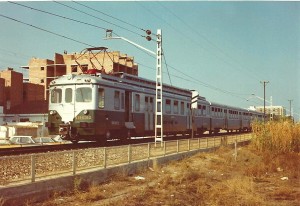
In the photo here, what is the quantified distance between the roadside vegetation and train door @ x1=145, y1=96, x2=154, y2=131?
4484 mm

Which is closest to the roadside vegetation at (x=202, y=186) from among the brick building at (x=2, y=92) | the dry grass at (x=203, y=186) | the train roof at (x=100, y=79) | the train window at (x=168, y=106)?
the dry grass at (x=203, y=186)

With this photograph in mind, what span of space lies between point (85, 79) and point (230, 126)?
91.7ft

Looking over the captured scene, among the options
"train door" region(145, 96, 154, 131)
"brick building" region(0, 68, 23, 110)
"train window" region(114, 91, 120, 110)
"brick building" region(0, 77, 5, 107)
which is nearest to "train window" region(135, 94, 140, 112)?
"train door" region(145, 96, 154, 131)

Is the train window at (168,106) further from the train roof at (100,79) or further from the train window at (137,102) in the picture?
the train window at (137,102)

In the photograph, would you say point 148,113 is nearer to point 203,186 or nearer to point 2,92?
point 203,186

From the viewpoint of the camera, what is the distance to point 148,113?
73.9 feet

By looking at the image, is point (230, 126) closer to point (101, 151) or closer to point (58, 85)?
point (58, 85)

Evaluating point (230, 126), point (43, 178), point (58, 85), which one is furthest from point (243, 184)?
point (230, 126)

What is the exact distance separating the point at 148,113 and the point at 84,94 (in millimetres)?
5660

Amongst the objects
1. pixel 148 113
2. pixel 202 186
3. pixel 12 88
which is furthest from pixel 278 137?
pixel 12 88

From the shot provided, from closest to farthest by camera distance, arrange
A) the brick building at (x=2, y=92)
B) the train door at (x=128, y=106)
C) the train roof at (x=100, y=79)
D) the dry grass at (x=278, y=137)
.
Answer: the train roof at (x=100, y=79), the train door at (x=128, y=106), the dry grass at (x=278, y=137), the brick building at (x=2, y=92)

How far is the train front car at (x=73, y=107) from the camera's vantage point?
1741 cm

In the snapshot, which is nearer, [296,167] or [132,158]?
[132,158]

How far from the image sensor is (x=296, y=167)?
55.9 feet
